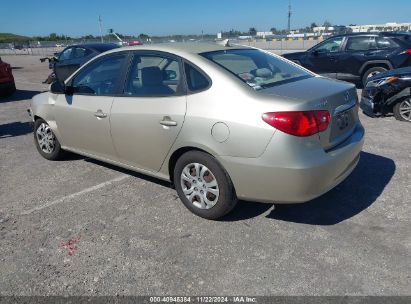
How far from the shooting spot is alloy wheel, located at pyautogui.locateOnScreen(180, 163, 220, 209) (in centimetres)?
344

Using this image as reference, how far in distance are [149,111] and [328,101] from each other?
5.51ft

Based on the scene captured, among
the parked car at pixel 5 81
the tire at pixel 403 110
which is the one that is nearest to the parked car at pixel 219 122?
the tire at pixel 403 110

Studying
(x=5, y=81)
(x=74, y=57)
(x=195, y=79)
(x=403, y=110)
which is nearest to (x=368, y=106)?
(x=403, y=110)

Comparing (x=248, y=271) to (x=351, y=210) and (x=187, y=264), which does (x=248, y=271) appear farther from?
(x=351, y=210)

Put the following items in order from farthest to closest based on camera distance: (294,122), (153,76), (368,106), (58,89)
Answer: (368,106) < (58,89) < (153,76) < (294,122)

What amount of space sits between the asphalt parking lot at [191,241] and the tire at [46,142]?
0.56m

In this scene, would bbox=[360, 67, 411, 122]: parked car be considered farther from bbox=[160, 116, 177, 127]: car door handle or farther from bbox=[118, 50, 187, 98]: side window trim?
bbox=[160, 116, 177, 127]: car door handle

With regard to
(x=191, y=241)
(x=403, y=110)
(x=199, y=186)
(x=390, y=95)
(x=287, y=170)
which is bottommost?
(x=191, y=241)

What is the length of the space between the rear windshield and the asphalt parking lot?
4.21 ft

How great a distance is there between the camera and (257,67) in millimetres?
3863

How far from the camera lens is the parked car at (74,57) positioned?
1213 centimetres

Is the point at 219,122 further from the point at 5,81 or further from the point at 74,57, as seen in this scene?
the point at 74,57

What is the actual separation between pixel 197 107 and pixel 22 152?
3963 mm

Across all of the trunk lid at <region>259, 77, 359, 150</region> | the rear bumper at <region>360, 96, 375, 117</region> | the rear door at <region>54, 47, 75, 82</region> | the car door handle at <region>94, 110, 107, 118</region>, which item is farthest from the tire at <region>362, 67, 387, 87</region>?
the rear door at <region>54, 47, 75, 82</region>
